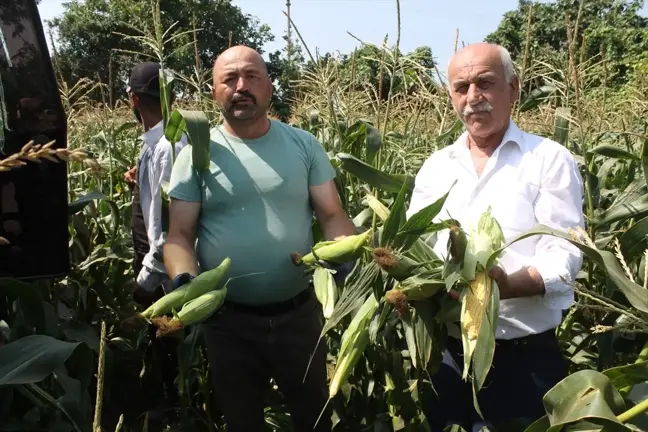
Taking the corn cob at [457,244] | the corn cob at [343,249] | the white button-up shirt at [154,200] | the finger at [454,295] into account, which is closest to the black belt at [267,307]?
the white button-up shirt at [154,200]

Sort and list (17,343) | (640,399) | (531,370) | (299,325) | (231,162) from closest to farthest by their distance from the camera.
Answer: (640,399) → (17,343) → (531,370) → (231,162) → (299,325)

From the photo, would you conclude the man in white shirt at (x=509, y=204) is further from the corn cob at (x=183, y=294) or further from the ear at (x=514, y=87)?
the corn cob at (x=183, y=294)

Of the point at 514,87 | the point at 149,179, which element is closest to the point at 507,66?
the point at 514,87

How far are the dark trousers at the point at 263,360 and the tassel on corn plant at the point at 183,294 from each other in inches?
19.2

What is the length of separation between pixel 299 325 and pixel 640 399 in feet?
4.49

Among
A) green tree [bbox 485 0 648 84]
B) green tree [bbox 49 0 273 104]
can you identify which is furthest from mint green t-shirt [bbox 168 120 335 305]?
A: green tree [bbox 49 0 273 104]

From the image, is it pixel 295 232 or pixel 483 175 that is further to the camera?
pixel 295 232

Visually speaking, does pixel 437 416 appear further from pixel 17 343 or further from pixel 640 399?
pixel 17 343

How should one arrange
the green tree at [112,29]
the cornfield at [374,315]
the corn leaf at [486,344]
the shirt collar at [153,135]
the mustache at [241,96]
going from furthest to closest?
1. the green tree at [112,29]
2. the shirt collar at [153,135]
3. the mustache at [241,96]
4. the corn leaf at [486,344]
5. the cornfield at [374,315]

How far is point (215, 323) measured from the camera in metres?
2.38

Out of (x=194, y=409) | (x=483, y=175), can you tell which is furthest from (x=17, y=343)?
(x=194, y=409)

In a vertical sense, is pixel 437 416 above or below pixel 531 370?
below

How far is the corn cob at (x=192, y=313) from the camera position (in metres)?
1.64

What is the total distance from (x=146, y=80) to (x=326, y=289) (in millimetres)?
1663
